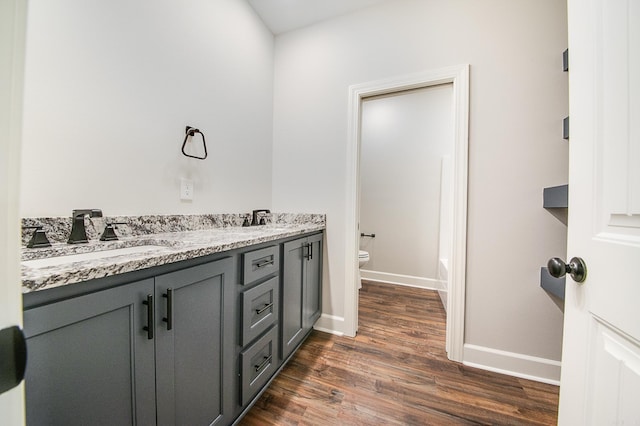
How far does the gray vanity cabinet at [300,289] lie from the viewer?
4.84 ft

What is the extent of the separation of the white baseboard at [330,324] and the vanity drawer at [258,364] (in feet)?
2.25

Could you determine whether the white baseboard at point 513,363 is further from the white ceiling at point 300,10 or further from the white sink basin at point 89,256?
the white ceiling at point 300,10

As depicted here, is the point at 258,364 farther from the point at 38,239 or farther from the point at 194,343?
the point at 38,239

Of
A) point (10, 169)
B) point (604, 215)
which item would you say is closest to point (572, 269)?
point (604, 215)

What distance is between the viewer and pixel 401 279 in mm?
3205

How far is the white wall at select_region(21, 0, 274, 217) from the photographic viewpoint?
894 millimetres

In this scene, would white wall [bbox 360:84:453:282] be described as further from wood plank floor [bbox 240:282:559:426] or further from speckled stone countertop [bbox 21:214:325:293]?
speckled stone countertop [bbox 21:214:325:293]

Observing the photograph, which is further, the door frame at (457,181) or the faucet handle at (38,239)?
the door frame at (457,181)

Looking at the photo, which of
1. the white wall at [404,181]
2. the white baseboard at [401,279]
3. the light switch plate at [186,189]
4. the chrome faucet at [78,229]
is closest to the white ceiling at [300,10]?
the white wall at [404,181]

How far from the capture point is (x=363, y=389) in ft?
4.50

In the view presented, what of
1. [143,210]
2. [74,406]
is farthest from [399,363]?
[143,210]

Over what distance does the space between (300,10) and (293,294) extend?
7.42 ft

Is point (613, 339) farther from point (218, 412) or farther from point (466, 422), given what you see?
point (218, 412)

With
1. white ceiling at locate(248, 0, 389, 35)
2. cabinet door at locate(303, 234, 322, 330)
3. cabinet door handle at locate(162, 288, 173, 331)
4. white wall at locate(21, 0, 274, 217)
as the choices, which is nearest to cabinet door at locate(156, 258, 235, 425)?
cabinet door handle at locate(162, 288, 173, 331)
